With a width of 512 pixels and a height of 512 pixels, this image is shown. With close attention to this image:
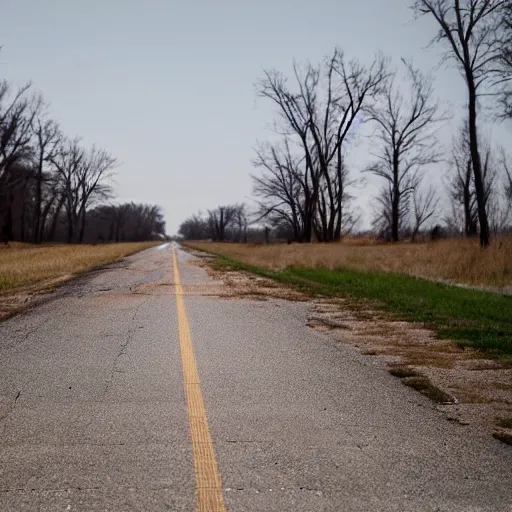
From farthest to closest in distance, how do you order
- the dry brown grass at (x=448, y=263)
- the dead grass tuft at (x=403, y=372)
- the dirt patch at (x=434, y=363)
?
the dry brown grass at (x=448, y=263)
the dead grass tuft at (x=403, y=372)
the dirt patch at (x=434, y=363)

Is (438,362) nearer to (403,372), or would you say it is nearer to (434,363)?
(434,363)

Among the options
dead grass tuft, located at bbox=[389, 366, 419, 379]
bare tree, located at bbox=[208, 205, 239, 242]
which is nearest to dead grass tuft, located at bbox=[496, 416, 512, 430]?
dead grass tuft, located at bbox=[389, 366, 419, 379]

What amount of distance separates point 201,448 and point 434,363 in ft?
12.1

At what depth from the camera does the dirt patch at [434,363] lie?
15.6 ft

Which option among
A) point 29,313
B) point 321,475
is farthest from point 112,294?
point 321,475

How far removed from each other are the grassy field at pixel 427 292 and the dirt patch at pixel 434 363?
0.48 metres

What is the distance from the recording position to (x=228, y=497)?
2.98 m

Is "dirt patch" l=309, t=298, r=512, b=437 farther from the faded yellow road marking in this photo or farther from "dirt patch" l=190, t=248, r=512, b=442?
the faded yellow road marking

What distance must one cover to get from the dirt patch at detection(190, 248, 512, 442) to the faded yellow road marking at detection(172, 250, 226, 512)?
2.07 meters

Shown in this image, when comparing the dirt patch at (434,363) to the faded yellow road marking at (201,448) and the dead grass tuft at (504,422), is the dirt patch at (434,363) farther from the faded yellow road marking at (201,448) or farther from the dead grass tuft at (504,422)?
the faded yellow road marking at (201,448)

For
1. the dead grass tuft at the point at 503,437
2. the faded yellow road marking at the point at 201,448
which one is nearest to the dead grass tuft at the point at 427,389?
the dead grass tuft at the point at 503,437

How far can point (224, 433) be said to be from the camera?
13.1ft

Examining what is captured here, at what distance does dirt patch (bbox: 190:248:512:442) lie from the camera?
15.6ft

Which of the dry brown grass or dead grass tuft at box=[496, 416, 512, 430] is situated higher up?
the dry brown grass
